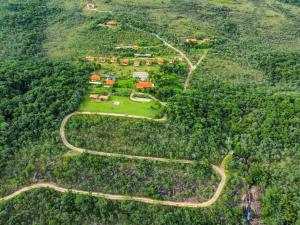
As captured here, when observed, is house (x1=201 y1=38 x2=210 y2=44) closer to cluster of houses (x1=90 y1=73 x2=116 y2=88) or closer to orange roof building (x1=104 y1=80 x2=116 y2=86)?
cluster of houses (x1=90 y1=73 x2=116 y2=88)

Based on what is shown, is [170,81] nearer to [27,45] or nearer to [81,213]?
[81,213]

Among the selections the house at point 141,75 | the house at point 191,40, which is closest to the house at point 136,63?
the house at point 141,75

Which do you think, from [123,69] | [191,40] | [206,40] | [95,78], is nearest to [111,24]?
[191,40]

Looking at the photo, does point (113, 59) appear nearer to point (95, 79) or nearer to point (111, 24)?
point (95, 79)

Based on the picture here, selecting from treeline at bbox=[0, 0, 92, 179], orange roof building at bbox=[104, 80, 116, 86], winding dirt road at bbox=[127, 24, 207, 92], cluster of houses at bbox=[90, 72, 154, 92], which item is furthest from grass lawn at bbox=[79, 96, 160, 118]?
winding dirt road at bbox=[127, 24, 207, 92]

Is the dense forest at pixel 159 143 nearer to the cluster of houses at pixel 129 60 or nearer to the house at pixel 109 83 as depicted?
the cluster of houses at pixel 129 60
